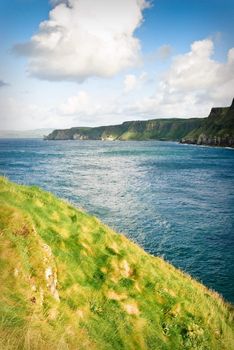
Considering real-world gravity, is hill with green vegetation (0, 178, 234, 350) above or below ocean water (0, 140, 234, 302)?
above

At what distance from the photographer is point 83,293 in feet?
47.1

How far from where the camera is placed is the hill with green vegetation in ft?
35.6

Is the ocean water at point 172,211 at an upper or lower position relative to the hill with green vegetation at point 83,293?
lower

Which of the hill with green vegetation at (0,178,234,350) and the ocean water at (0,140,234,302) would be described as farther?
the ocean water at (0,140,234,302)

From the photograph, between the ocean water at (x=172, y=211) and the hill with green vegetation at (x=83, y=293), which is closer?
the hill with green vegetation at (x=83, y=293)

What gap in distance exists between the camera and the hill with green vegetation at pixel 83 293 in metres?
10.9

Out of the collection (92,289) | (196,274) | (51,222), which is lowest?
(196,274)

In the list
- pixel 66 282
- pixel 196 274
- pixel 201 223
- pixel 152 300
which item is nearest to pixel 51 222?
pixel 66 282

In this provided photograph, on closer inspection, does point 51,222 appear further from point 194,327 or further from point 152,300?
point 194,327

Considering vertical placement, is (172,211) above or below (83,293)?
below

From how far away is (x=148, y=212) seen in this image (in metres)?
49.7

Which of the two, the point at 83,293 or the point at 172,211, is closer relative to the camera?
the point at 83,293

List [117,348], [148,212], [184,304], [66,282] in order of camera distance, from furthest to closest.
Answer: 1. [148,212]
2. [184,304]
3. [66,282]
4. [117,348]

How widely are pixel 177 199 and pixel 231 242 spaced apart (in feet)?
75.1
